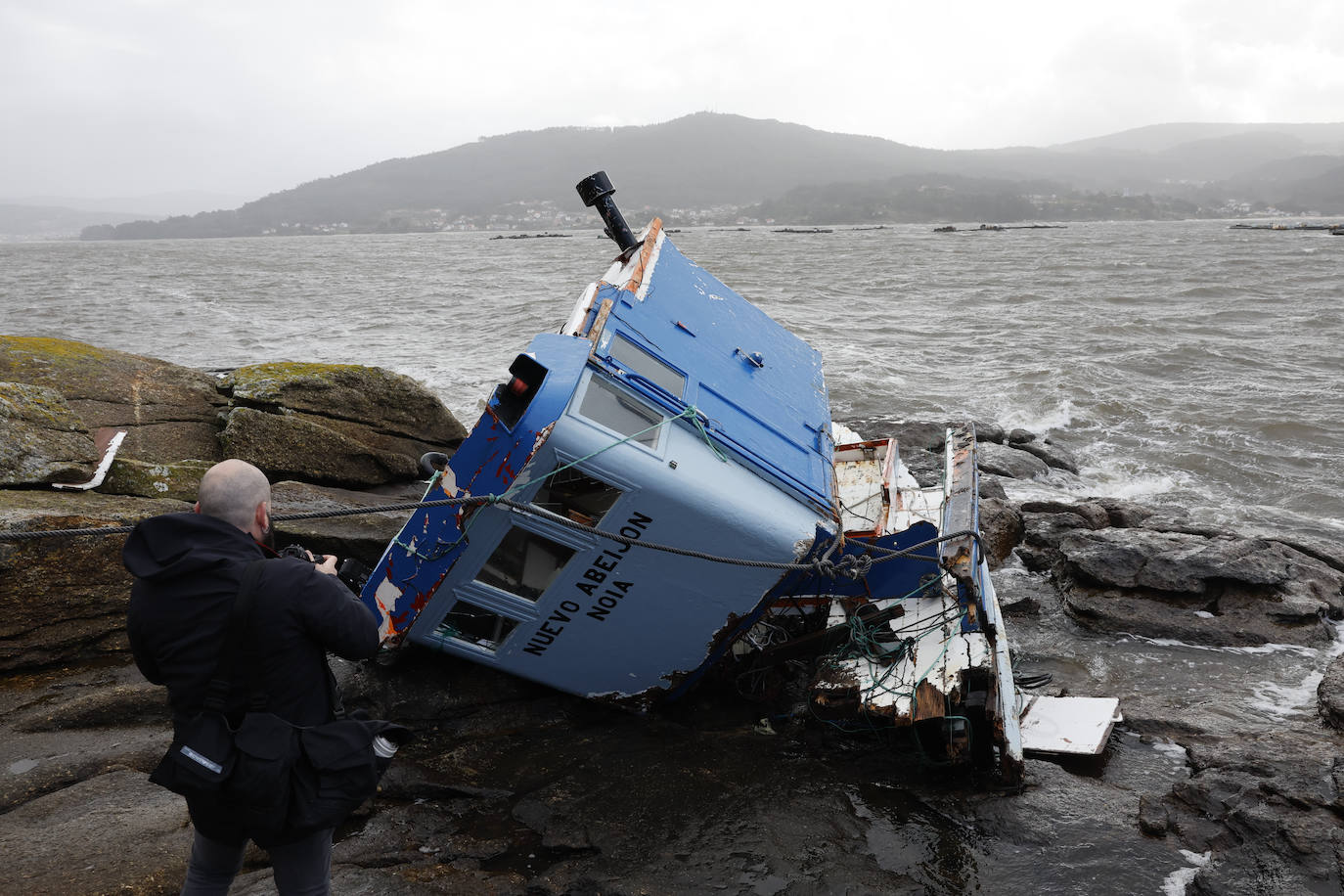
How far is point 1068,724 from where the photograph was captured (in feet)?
17.7

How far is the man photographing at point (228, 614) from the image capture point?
8.09 ft

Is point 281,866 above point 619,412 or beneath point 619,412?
beneath

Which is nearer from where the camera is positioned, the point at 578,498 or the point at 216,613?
the point at 216,613

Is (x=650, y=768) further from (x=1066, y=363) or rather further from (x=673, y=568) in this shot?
(x=1066, y=363)

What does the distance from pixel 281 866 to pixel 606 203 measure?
619 cm

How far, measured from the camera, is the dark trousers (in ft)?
9.15

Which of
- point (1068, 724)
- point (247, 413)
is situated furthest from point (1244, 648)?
point (247, 413)

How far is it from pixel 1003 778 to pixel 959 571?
119 cm

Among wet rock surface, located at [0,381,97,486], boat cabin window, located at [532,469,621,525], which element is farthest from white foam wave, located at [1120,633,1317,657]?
wet rock surface, located at [0,381,97,486]

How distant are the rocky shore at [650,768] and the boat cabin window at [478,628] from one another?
0.61 m

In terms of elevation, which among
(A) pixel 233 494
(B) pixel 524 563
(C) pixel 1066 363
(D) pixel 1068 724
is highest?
(A) pixel 233 494

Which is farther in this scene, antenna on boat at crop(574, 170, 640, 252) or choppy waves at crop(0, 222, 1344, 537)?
choppy waves at crop(0, 222, 1344, 537)

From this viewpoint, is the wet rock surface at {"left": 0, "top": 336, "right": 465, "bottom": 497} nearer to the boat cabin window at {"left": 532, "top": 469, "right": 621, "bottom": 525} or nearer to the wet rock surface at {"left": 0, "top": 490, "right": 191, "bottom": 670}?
the wet rock surface at {"left": 0, "top": 490, "right": 191, "bottom": 670}

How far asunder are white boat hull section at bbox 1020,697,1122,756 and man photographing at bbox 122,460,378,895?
4.26 m
